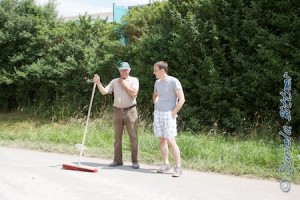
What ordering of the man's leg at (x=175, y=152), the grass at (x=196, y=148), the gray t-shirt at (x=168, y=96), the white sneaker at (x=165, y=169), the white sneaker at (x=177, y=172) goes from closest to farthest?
the white sneaker at (x=177, y=172) → the man's leg at (x=175, y=152) → the gray t-shirt at (x=168, y=96) → the white sneaker at (x=165, y=169) → the grass at (x=196, y=148)

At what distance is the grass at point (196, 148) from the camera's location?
7.79m

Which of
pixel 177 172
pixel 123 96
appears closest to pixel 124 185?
pixel 177 172

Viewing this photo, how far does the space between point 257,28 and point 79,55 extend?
278 inches

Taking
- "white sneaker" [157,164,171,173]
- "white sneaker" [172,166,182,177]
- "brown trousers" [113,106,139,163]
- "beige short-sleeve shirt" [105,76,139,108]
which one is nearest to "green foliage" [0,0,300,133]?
"brown trousers" [113,106,139,163]

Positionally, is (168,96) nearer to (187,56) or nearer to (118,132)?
(118,132)

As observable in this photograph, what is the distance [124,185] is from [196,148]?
8.54 ft

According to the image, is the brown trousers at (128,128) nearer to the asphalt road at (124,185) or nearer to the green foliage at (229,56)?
the asphalt road at (124,185)

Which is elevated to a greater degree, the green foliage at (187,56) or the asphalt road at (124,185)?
the green foliage at (187,56)

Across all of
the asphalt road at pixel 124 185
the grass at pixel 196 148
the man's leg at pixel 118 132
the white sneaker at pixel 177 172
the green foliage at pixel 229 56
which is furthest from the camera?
the green foliage at pixel 229 56

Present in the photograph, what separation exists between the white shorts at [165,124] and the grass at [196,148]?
0.96 m

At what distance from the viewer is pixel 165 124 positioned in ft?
24.7

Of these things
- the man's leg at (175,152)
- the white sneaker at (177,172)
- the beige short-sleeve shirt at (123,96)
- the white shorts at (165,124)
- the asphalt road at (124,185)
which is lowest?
the asphalt road at (124,185)

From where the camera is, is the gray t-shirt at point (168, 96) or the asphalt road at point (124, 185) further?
the gray t-shirt at point (168, 96)

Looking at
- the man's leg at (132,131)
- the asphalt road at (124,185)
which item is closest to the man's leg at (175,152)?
the asphalt road at (124,185)
